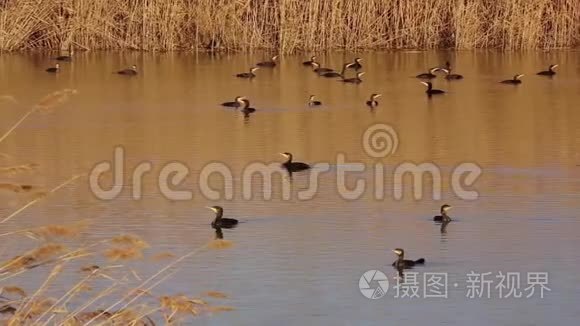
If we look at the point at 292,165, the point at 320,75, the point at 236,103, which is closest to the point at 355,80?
the point at 320,75

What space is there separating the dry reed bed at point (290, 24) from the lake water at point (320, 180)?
1364mm

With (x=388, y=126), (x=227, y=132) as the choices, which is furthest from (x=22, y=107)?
A: (x=388, y=126)

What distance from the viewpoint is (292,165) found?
37.7 ft

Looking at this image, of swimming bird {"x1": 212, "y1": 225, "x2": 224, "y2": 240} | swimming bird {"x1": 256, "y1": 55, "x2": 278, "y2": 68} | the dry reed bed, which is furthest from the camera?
the dry reed bed

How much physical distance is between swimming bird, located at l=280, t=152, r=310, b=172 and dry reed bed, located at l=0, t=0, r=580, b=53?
33.3 feet

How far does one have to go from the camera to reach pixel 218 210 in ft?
30.6

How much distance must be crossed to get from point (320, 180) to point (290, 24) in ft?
36.6

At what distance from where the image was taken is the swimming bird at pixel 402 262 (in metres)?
7.86

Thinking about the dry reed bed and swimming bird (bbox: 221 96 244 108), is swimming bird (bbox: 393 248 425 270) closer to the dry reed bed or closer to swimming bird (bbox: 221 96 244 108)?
swimming bird (bbox: 221 96 244 108)

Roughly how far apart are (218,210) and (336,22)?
13.0 meters

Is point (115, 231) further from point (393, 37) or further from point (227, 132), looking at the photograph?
point (393, 37)

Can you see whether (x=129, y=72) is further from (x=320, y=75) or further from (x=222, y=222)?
(x=222, y=222)

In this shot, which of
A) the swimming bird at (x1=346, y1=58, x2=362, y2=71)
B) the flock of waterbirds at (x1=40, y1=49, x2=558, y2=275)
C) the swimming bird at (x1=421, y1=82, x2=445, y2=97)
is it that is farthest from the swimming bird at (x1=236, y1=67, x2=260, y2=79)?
the swimming bird at (x1=421, y1=82, x2=445, y2=97)

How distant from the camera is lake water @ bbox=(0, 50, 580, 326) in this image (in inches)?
289
